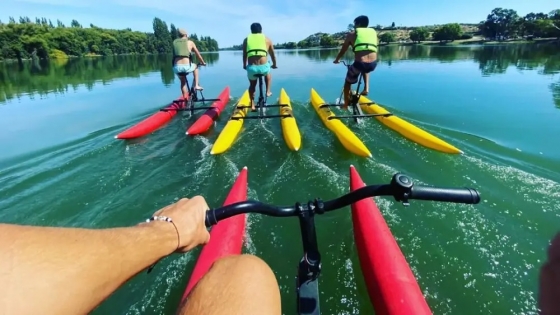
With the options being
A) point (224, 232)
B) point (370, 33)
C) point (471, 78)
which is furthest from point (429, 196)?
point (471, 78)

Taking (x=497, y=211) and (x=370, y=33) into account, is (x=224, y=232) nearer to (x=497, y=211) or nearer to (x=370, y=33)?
(x=497, y=211)

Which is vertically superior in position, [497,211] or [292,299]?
[497,211]

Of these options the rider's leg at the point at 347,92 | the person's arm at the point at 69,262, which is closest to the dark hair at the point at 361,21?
the rider's leg at the point at 347,92

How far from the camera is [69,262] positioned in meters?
1.10

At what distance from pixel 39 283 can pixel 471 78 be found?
24564mm

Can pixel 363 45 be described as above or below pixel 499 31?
below

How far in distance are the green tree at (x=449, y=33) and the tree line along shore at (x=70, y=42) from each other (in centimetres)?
10199

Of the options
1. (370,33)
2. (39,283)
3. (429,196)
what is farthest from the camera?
(370,33)

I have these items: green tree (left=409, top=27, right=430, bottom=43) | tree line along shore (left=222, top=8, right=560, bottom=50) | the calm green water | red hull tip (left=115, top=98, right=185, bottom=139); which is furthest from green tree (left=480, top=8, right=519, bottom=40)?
red hull tip (left=115, top=98, right=185, bottom=139)

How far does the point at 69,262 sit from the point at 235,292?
29.2 inches

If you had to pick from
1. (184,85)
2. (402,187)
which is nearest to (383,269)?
(402,187)

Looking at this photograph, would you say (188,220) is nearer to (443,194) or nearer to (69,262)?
(69,262)

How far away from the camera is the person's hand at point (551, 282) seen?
0.76 metres

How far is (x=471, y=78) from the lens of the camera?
20281 mm
